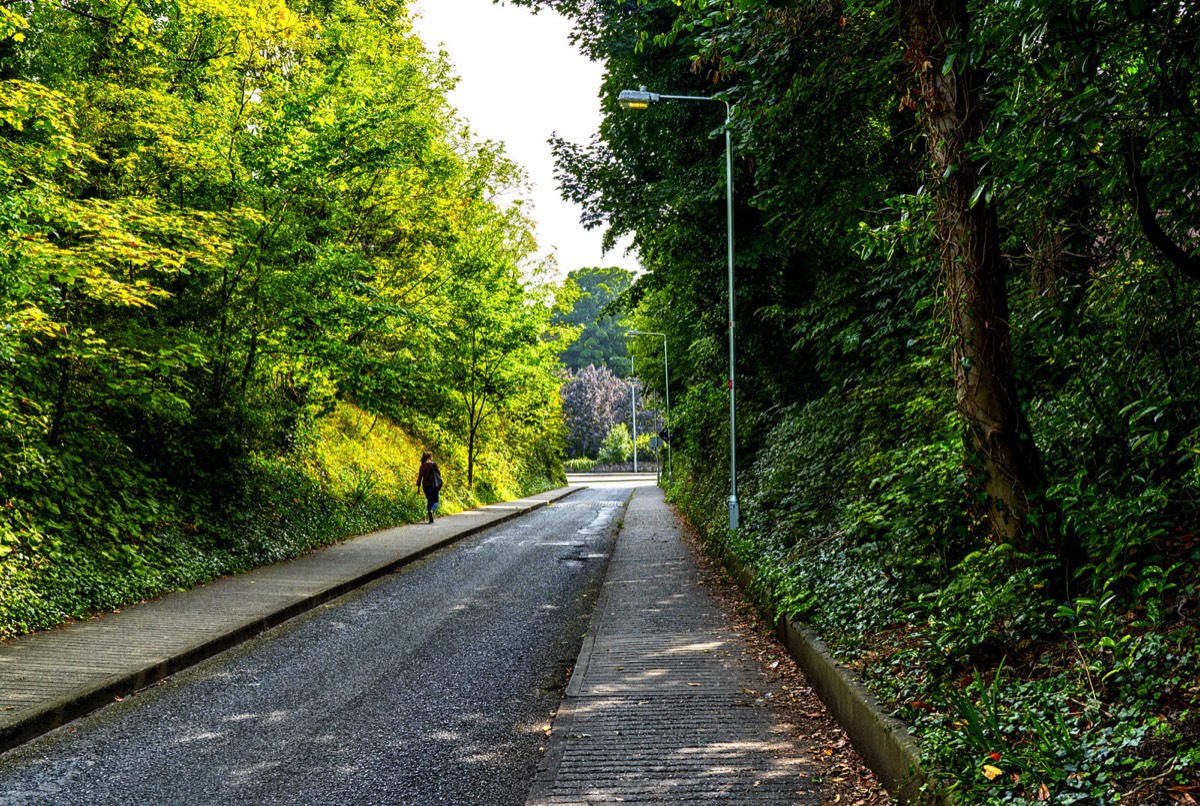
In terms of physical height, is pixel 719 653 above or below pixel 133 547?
below

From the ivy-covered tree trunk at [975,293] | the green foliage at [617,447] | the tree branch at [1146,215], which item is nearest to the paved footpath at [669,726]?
the ivy-covered tree trunk at [975,293]

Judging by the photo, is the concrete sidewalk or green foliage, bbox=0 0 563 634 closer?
the concrete sidewalk

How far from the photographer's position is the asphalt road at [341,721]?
15.0ft

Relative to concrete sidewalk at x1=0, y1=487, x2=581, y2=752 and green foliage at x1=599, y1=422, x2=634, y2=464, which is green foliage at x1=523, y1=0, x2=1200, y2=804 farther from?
green foliage at x1=599, y1=422, x2=634, y2=464

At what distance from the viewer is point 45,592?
337 inches

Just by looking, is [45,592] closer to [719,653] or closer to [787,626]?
[719,653]

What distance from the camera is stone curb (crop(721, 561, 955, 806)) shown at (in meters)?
3.71

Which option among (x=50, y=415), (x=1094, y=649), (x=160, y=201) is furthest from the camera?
(x=160, y=201)

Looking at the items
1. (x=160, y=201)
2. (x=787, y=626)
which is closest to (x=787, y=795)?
(x=787, y=626)

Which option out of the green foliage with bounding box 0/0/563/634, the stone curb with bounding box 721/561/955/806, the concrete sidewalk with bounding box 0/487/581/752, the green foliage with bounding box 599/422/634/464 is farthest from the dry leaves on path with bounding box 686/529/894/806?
the green foliage with bounding box 599/422/634/464

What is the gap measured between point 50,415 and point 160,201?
10.8 ft

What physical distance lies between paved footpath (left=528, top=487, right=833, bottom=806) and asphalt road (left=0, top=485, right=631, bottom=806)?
0.28 metres

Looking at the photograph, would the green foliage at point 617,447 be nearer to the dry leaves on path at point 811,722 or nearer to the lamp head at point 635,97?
the lamp head at point 635,97

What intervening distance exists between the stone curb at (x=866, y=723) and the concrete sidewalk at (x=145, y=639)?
5.42 meters
